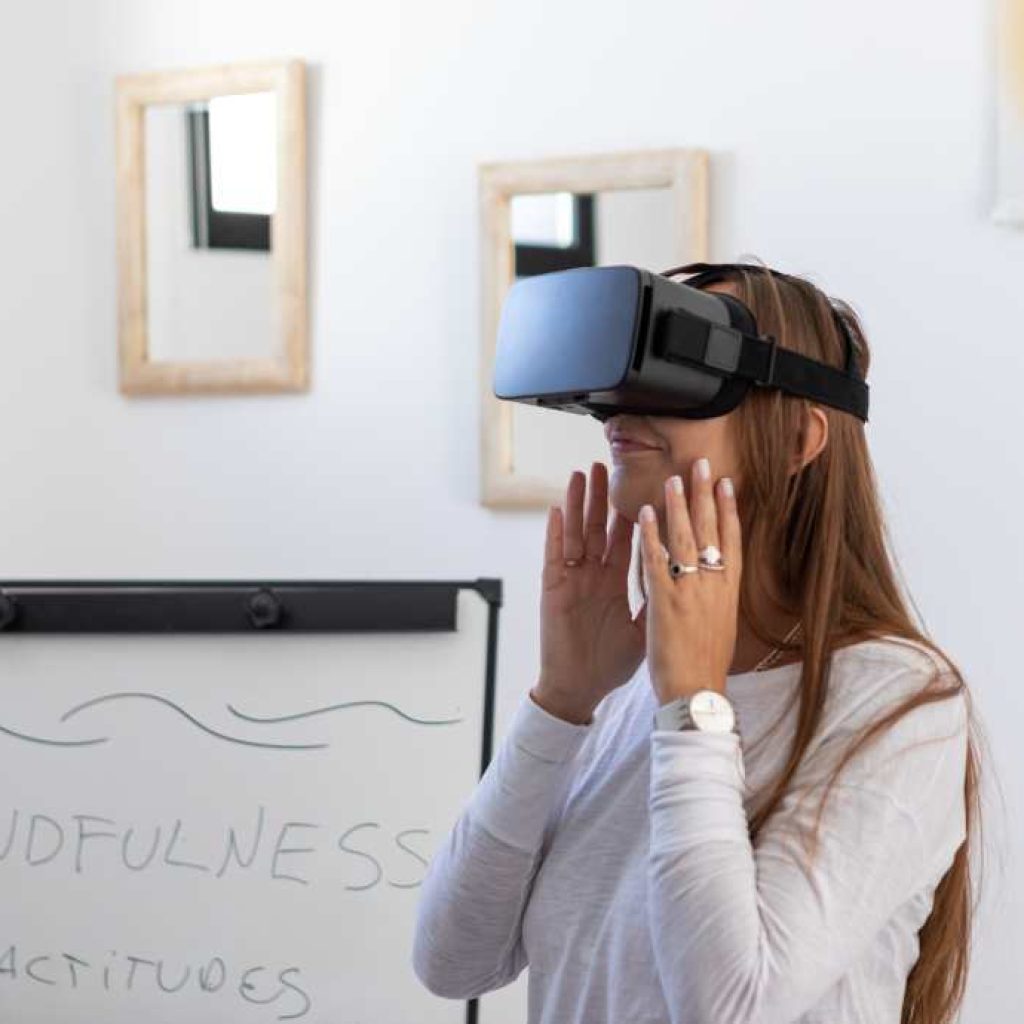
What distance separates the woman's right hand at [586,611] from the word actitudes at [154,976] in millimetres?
767

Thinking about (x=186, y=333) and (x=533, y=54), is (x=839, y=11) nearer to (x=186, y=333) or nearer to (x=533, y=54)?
(x=533, y=54)

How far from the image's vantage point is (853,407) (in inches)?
37.6

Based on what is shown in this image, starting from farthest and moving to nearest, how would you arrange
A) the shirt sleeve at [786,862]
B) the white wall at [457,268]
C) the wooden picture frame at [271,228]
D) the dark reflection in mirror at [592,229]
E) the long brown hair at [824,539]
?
the wooden picture frame at [271,228]
the dark reflection in mirror at [592,229]
the white wall at [457,268]
the long brown hair at [824,539]
the shirt sleeve at [786,862]

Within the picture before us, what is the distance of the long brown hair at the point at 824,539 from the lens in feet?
3.01


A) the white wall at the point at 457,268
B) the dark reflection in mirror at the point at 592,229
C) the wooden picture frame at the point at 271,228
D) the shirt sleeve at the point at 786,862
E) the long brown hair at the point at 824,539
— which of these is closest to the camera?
the shirt sleeve at the point at 786,862

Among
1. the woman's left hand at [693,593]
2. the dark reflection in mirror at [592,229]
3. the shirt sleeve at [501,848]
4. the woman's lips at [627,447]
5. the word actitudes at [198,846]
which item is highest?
the dark reflection in mirror at [592,229]

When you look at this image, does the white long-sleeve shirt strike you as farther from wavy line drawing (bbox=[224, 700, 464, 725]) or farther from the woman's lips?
wavy line drawing (bbox=[224, 700, 464, 725])

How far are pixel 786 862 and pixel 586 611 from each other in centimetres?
28

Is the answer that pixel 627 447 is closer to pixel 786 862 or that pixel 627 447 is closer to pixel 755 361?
pixel 755 361

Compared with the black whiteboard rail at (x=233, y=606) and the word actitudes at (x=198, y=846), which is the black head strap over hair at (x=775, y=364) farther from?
the word actitudes at (x=198, y=846)

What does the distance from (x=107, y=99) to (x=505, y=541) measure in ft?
2.48

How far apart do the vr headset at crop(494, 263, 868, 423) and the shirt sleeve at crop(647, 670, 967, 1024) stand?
20 centimetres

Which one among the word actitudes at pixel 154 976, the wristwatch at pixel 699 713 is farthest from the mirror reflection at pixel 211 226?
the wristwatch at pixel 699 713

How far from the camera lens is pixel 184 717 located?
1.70m
